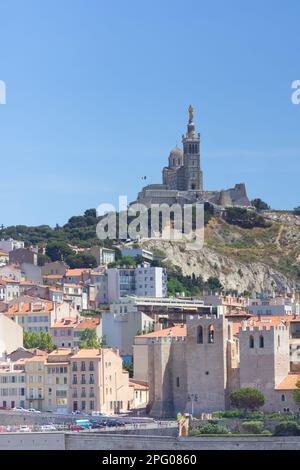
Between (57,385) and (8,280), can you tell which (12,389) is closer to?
Answer: (57,385)

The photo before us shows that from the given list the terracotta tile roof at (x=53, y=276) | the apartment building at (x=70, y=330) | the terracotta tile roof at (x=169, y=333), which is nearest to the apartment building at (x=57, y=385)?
the terracotta tile roof at (x=169, y=333)

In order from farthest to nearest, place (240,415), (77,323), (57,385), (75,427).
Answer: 1. (77,323)
2. (57,385)
3. (240,415)
4. (75,427)

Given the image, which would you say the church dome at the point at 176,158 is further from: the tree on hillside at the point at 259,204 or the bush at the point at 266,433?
the bush at the point at 266,433

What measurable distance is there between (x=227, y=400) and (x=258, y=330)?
11.3ft

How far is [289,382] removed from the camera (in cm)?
8931

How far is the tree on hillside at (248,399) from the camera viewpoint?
88125 millimetres

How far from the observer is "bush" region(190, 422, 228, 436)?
278 ft

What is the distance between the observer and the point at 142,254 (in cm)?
14012

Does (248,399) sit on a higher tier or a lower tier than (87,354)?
lower

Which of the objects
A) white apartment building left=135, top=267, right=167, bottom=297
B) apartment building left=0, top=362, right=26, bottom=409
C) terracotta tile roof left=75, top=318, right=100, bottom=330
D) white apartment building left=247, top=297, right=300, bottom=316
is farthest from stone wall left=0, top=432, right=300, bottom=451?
white apartment building left=135, top=267, right=167, bottom=297

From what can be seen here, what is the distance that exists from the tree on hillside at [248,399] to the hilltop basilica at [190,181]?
71169 mm

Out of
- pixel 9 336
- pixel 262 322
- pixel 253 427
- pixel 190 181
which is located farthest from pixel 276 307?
pixel 190 181

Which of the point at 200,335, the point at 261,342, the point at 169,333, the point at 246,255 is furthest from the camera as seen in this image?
the point at 246,255

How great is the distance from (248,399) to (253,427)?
2.97 metres
